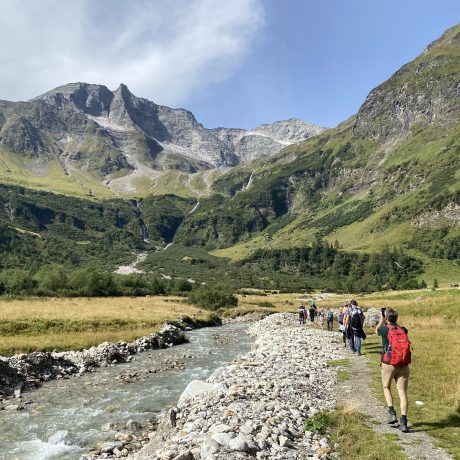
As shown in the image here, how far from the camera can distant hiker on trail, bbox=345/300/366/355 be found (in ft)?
100

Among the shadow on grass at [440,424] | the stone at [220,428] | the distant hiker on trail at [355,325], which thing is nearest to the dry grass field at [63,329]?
the distant hiker on trail at [355,325]

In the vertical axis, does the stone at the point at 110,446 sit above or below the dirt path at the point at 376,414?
below

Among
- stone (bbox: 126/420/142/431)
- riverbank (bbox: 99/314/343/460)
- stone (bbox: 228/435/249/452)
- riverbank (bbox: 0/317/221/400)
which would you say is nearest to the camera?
stone (bbox: 228/435/249/452)

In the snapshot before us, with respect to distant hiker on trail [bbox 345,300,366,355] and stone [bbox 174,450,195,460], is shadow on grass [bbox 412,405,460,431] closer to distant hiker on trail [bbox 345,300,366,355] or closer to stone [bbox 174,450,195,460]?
stone [bbox 174,450,195,460]

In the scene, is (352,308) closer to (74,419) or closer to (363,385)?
(363,385)

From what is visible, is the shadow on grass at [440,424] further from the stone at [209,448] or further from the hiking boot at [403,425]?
the stone at [209,448]

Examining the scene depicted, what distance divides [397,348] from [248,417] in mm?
5592

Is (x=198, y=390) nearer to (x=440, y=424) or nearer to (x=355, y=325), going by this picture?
(x=440, y=424)

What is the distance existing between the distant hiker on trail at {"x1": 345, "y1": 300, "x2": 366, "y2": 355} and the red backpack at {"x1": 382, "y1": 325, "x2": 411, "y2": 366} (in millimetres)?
16576

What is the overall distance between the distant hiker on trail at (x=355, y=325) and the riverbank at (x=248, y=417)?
18.8 ft

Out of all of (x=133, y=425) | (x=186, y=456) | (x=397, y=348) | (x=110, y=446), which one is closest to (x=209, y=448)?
(x=186, y=456)

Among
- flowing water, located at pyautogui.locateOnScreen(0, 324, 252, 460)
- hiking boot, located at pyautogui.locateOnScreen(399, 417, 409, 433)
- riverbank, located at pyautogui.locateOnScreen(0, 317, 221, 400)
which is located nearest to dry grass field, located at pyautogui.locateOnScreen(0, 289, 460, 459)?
hiking boot, located at pyautogui.locateOnScreen(399, 417, 409, 433)

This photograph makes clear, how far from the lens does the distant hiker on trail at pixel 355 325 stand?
1204 inches

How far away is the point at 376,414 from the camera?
15672 mm
